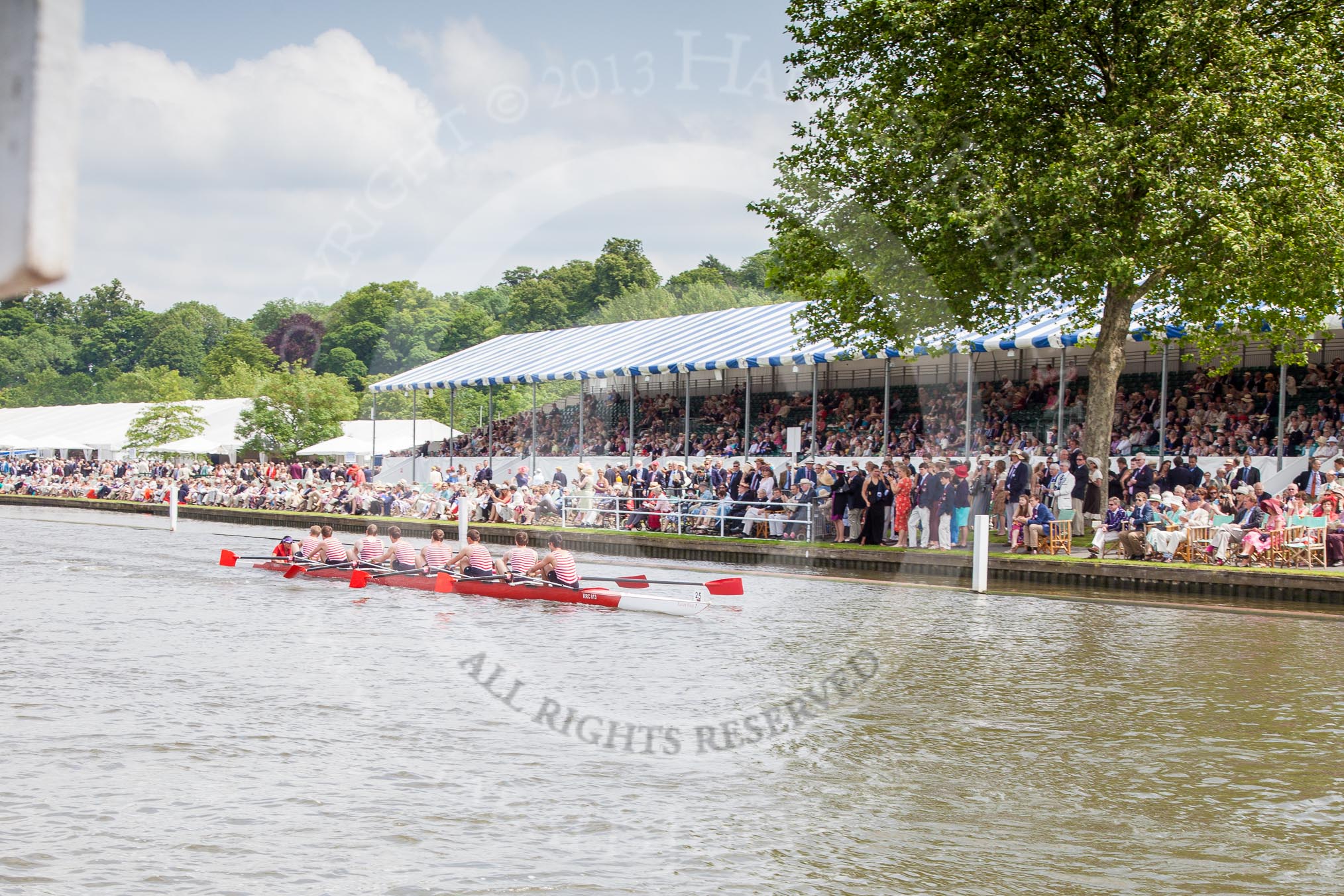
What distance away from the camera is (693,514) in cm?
3045

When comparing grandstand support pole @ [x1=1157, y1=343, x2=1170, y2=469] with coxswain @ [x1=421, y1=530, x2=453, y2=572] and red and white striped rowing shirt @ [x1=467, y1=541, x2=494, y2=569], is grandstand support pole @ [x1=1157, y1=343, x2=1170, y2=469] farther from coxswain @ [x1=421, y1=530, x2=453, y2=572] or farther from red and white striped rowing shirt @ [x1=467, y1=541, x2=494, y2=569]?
coxswain @ [x1=421, y1=530, x2=453, y2=572]

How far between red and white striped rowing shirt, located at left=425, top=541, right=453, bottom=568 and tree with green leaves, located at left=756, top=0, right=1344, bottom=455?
10.7 meters

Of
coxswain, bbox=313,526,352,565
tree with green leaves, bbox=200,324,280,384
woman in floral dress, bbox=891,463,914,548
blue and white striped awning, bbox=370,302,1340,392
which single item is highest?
tree with green leaves, bbox=200,324,280,384

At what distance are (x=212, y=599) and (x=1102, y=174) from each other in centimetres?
1792

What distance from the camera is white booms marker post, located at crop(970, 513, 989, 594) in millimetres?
21031

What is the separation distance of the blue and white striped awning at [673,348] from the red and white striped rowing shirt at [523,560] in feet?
37.3

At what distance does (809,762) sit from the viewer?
10000 millimetres

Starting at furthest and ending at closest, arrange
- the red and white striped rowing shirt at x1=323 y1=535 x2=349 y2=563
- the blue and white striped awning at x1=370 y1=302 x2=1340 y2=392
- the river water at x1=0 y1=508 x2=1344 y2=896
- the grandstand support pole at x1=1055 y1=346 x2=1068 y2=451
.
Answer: the blue and white striped awning at x1=370 y1=302 x2=1340 y2=392 → the grandstand support pole at x1=1055 y1=346 x2=1068 y2=451 → the red and white striped rowing shirt at x1=323 y1=535 x2=349 y2=563 → the river water at x1=0 y1=508 x2=1344 y2=896

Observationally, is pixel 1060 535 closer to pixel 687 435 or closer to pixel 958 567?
pixel 958 567

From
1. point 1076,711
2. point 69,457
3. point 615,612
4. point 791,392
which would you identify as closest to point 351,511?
point 791,392

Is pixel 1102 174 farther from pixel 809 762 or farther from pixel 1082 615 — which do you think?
pixel 809 762

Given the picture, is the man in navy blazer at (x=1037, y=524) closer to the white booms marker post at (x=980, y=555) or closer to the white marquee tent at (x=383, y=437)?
the white booms marker post at (x=980, y=555)

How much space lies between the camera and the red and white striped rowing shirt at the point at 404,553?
72.0ft

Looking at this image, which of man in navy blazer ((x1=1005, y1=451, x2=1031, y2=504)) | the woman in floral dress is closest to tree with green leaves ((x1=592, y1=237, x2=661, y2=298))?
the woman in floral dress
